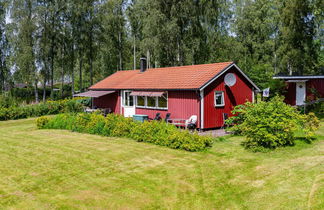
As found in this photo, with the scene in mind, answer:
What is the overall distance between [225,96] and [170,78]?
4088 millimetres

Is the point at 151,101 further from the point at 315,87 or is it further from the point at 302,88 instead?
the point at 315,87

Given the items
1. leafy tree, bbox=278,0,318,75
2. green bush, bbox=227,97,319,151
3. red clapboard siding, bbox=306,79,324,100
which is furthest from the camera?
leafy tree, bbox=278,0,318,75

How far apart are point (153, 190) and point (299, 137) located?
26.0ft

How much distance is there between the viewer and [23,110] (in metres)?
24.5

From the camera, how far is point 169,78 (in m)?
19.4

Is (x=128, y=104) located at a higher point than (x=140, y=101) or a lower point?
lower

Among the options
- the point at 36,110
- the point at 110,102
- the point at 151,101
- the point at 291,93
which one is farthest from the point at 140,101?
the point at 291,93

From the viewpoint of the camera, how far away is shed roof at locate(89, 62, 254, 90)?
1689 cm

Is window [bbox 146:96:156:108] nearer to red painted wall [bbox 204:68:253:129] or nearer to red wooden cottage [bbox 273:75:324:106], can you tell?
red painted wall [bbox 204:68:253:129]

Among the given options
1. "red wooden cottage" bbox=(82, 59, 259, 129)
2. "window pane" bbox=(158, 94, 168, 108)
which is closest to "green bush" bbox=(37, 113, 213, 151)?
"red wooden cottage" bbox=(82, 59, 259, 129)

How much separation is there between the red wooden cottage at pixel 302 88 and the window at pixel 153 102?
10.6m

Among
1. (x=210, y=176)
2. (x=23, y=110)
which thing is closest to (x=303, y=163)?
(x=210, y=176)

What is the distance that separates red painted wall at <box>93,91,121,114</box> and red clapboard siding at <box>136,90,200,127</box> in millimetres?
5591

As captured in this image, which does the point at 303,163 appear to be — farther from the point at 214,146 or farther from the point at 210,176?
the point at 214,146
